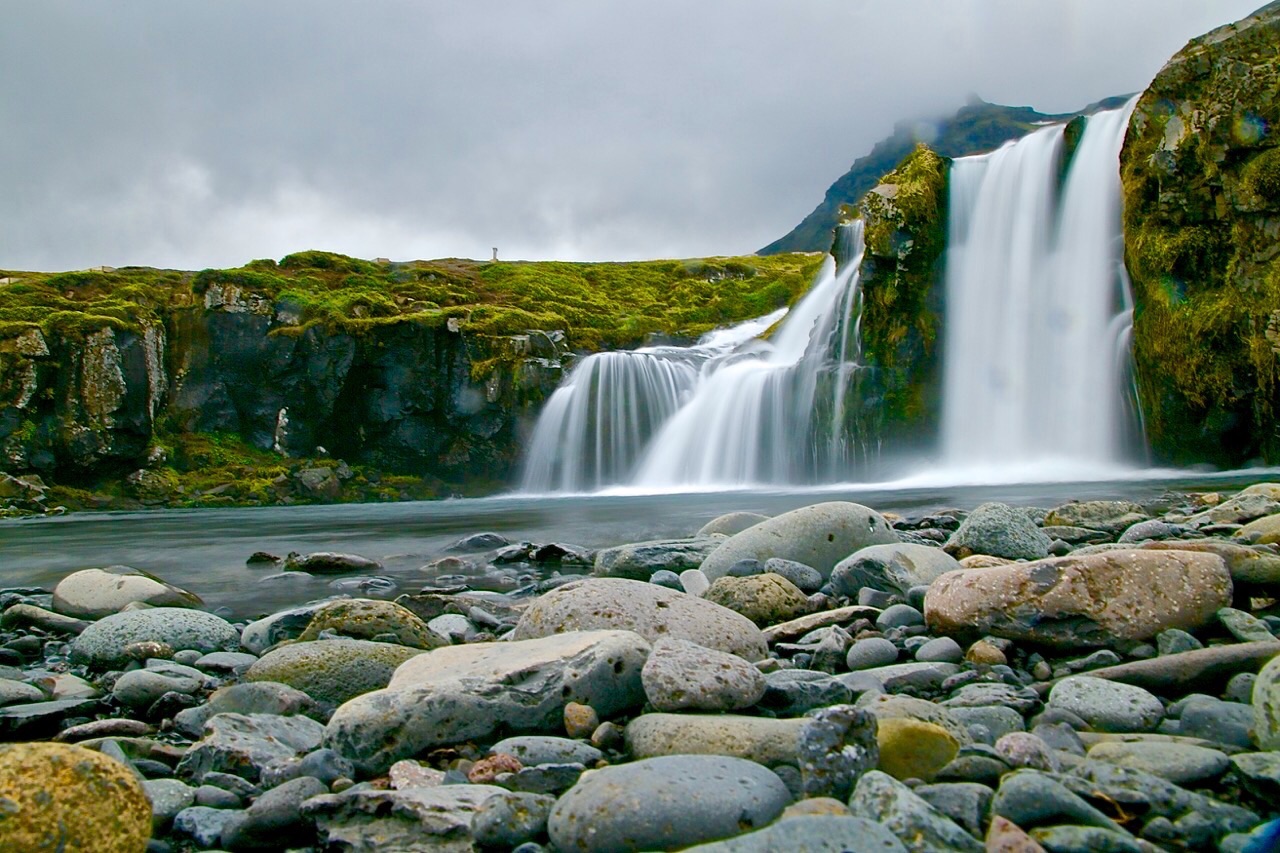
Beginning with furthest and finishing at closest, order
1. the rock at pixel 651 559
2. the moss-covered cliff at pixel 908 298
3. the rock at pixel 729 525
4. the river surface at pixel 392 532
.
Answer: the moss-covered cliff at pixel 908 298, the river surface at pixel 392 532, the rock at pixel 729 525, the rock at pixel 651 559

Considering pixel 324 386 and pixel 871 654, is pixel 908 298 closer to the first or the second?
pixel 871 654

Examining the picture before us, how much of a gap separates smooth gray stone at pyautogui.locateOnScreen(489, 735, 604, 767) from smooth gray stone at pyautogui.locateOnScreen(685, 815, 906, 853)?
3.72ft

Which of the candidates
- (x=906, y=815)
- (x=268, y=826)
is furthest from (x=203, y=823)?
(x=906, y=815)

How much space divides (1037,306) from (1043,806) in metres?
26.9

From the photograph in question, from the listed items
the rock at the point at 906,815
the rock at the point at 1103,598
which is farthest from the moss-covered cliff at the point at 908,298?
the rock at the point at 906,815

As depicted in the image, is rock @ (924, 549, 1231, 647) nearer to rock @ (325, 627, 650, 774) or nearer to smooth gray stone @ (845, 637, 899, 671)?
smooth gray stone @ (845, 637, 899, 671)

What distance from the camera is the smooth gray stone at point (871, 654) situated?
4.75 meters

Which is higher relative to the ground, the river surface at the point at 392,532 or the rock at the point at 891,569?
the rock at the point at 891,569

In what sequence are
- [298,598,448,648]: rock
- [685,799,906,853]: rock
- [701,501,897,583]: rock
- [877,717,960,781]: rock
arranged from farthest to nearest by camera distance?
[701,501,897,583]: rock → [298,598,448,648]: rock → [877,717,960,781]: rock → [685,799,906,853]: rock

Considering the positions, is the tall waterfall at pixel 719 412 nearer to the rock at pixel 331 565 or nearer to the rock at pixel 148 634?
the rock at pixel 331 565

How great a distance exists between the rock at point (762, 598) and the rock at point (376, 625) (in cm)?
202

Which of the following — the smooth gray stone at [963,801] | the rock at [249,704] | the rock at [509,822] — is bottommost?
the rock at [249,704]

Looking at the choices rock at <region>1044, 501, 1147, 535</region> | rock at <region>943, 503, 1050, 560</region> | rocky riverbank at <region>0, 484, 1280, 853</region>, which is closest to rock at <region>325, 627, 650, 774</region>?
rocky riverbank at <region>0, 484, 1280, 853</region>

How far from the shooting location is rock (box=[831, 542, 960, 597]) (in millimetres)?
6273
